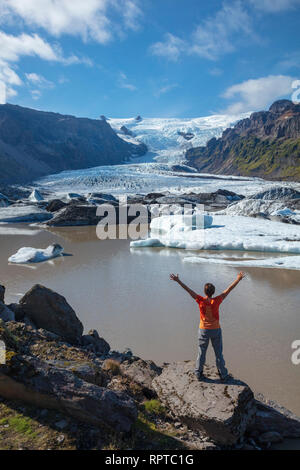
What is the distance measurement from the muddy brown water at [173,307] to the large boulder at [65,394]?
2402 mm


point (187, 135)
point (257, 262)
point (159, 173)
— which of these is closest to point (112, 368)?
point (257, 262)

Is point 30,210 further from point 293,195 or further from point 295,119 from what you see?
point 295,119

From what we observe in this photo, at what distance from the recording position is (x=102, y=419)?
3217 millimetres

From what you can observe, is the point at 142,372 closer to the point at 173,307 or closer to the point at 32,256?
the point at 173,307

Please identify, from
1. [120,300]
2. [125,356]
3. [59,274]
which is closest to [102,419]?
[125,356]

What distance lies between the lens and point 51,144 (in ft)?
334

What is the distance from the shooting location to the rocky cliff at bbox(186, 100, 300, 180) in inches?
4355

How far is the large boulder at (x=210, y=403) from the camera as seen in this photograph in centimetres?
334

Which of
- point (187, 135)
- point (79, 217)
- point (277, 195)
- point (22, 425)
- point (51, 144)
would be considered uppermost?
point (187, 135)

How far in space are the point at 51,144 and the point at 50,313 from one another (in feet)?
340

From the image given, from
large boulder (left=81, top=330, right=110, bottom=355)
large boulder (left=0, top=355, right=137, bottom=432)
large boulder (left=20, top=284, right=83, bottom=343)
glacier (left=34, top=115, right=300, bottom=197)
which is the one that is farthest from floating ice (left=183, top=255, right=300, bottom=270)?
glacier (left=34, top=115, right=300, bottom=197)

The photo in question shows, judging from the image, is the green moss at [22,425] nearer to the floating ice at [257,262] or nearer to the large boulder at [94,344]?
the large boulder at [94,344]

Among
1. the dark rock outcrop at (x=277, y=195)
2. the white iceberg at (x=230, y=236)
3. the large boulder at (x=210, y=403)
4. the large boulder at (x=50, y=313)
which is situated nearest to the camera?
the large boulder at (x=210, y=403)

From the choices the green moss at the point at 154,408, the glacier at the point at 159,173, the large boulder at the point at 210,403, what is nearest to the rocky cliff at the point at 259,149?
the glacier at the point at 159,173
